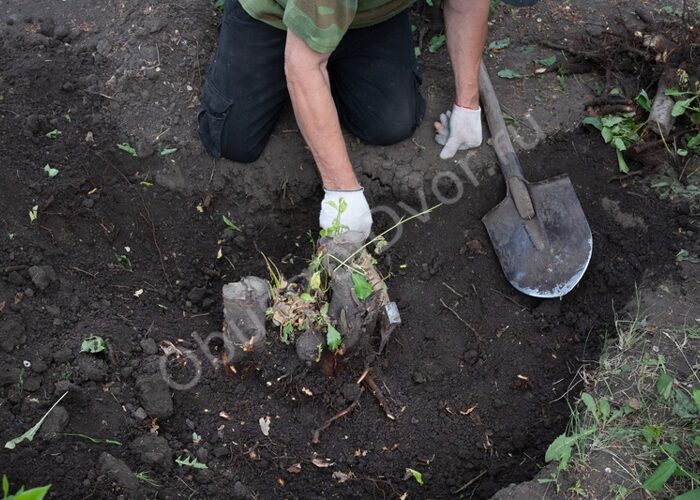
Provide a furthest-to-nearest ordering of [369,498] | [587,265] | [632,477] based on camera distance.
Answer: [587,265]
[369,498]
[632,477]

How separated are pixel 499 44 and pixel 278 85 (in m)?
1.14

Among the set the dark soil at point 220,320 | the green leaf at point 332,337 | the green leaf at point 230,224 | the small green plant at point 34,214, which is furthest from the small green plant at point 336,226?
the small green plant at point 34,214

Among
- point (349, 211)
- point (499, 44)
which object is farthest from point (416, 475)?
point (499, 44)

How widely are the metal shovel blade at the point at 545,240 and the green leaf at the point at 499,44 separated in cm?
81

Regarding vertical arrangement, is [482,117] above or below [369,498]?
above

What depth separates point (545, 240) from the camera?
316cm

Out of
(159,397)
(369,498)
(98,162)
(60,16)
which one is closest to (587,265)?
(369,498)

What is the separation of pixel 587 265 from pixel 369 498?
4.13ft

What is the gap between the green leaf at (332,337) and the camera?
8.76ft

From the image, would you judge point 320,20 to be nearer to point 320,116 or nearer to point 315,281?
point 320,116

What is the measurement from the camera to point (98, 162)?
131 inches

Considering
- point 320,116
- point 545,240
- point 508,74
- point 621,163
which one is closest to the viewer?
point 320,116

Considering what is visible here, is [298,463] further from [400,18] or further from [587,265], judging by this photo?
[400,18]

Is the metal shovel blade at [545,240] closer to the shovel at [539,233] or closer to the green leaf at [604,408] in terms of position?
the shovel at [539,233]
